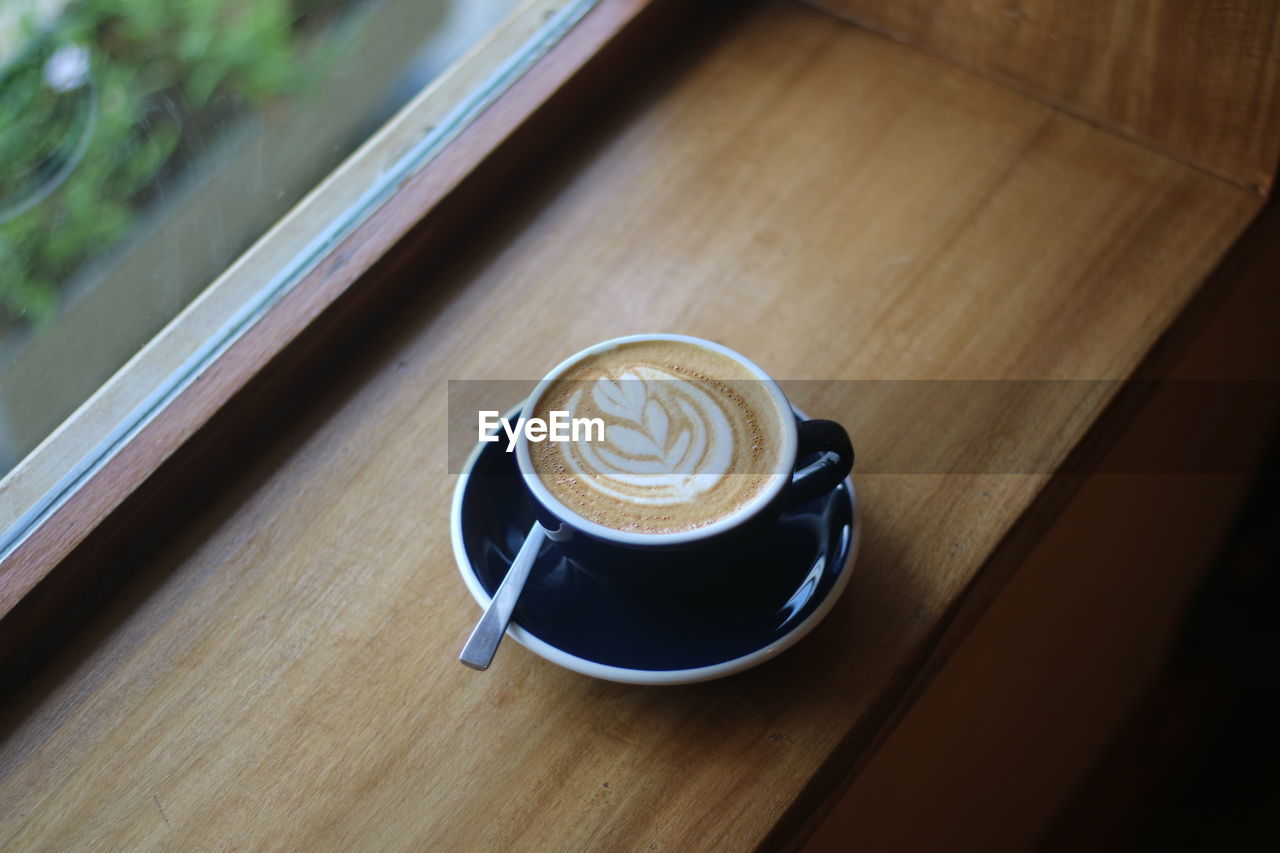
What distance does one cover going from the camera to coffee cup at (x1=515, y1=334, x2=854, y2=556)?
1.90 ft

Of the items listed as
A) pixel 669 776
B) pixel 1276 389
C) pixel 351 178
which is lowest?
pixel 1276 389

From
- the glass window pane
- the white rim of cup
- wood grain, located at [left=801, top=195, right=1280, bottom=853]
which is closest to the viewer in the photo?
the white rim of cup

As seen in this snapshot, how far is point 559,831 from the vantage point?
582 mm

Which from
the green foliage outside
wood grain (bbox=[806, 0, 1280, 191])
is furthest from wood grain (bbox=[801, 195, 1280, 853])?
the green foliage outside

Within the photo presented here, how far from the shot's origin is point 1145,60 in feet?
2.65

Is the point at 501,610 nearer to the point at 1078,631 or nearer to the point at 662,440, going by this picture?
the point at 662,440

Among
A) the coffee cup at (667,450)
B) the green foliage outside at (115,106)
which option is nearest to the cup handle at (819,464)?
the coffee cup at (667,450)

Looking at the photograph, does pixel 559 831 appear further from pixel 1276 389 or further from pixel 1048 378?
pixel 1276 389

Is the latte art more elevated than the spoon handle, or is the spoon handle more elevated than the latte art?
the latte art

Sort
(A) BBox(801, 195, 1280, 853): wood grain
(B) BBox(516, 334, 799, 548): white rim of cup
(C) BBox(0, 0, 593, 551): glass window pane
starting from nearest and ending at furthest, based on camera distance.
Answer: (B) BBox(516, 334, 799, 548): white rim of cup
(C) BBox(0, 0, 593, 551): glass window pane
(A) BBox(801, 195, 1280, 853): wood grain

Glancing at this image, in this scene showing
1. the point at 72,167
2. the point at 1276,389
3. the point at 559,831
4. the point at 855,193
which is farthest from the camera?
the point at 1276,389

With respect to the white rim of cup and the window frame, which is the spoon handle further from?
the window frame

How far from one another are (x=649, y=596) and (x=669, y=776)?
9cm

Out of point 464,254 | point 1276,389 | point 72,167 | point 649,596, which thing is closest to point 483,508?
point 649,596
